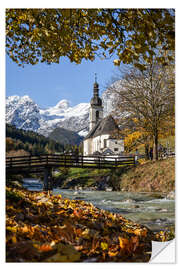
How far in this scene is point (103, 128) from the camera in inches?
147

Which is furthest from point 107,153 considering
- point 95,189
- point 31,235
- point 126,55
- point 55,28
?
point 55,28

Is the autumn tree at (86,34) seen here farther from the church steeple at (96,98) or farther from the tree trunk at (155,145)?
the tree trunk at (155,145)

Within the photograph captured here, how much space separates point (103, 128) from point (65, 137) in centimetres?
69

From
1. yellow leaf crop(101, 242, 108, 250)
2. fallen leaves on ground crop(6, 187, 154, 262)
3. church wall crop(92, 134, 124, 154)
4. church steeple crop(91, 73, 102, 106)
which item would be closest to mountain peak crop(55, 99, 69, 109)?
church steeple crop(91, 73, 102, 106)

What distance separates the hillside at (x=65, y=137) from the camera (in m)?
3.48

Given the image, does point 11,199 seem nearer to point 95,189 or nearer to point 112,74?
point 95,189

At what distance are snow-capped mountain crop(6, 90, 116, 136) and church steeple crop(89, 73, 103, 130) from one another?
0.10 meters

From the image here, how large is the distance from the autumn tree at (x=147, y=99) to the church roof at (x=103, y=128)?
0.48 m

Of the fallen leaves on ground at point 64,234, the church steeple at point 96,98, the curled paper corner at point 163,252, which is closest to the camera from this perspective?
the fallen leaves on ground at point 64,234

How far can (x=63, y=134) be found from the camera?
A: 11.9 feet

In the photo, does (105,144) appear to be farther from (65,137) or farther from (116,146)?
(65,137)

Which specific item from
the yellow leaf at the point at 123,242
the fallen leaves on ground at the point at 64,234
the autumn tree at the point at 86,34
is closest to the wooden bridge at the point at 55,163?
the fallen leaves on ground at the point at 64,234

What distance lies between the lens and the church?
3512mm

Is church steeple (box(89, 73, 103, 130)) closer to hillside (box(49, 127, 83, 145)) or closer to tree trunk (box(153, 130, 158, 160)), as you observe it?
hillside (box(49, 127, 83, 145))
